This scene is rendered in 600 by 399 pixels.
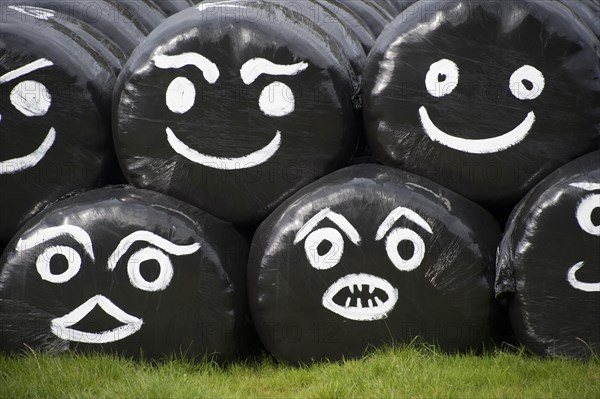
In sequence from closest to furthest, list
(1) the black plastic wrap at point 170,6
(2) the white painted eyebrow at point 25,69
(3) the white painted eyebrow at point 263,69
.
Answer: (3) the white painted eyebrow at point 263,69 → (2) the white painted eyebrow at point 25,69 → (1) the black plastic wrap at point 170,6

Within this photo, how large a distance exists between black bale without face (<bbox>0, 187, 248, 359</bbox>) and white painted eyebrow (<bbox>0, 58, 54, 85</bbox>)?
59 cm

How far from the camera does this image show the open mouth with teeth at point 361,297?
349cm

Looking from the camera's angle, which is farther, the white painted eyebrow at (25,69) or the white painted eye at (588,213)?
the white painted eyebrow at (25,69)

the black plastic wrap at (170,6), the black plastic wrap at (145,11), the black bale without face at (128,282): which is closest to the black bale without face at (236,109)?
the black bale without face at (128,282)

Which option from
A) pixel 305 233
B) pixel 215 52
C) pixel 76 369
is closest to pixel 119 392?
pixel 76 369

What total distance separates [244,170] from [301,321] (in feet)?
2.06

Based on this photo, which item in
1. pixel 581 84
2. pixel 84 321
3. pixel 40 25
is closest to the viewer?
pixel 581 84

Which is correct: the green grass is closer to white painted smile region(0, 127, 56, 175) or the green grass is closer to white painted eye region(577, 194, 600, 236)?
white painted eye region(577, 194, 600, 236)

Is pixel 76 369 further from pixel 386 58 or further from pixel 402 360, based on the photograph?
pixel 386 58

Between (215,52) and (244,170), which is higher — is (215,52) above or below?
above

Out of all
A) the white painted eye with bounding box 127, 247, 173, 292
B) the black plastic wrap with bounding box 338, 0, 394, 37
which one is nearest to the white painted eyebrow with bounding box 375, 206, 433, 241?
the white painted eye with bounding box 127, 247, 173, 292

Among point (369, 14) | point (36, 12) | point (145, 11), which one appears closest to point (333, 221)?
point (36, 12)

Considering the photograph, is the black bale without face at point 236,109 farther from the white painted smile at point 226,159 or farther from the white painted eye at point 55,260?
the white painted eye at point 55,260

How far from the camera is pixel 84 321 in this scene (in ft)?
12.1
